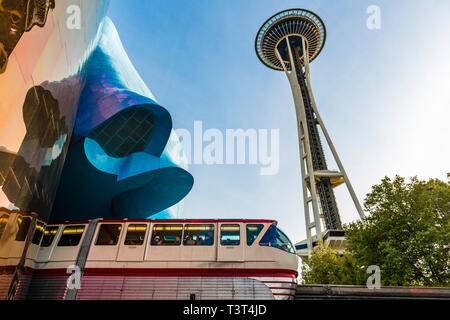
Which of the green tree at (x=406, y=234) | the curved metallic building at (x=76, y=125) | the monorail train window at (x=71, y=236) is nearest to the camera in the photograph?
the curved metallic building at (x=76, y=125)

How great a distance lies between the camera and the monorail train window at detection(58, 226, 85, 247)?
12952 mm

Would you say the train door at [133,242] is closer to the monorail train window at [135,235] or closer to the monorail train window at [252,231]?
the monorail train window at [135,235]

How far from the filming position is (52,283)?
39.4ft

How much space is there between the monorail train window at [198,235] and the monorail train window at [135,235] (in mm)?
1890

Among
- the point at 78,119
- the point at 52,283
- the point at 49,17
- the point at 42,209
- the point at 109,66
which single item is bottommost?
the point at 52,283

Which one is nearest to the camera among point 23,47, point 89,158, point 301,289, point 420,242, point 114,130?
point 23,47

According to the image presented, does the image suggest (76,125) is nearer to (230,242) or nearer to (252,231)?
(230,242)

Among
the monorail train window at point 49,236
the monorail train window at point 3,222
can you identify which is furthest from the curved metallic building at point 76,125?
the monorail train window at point 49,236

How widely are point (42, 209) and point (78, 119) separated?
22.0 meters

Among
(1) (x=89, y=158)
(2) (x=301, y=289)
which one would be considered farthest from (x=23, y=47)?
(1) (x=89, y=158)

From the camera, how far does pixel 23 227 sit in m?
7.68

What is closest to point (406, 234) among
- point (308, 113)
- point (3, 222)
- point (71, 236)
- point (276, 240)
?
point (276, 240)

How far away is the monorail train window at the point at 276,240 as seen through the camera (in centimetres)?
1284
